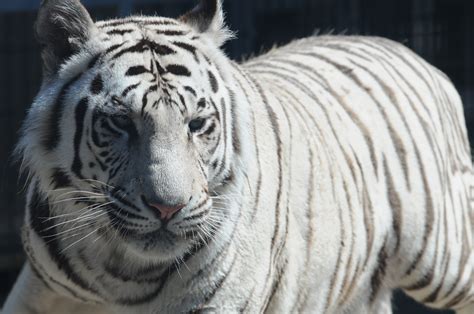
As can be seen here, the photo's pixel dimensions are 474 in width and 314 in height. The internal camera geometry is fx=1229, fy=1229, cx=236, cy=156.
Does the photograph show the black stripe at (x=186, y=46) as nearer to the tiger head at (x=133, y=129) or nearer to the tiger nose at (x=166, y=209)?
the tiger head at (x=133, y=129)

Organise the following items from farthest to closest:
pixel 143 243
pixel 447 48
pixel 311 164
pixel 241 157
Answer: pixel 447 48 → pixel 311 164 → pixel 241 157 → pixel 143 243

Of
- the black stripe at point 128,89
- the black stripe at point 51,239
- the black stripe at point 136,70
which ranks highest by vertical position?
the black stripe at point 136,70

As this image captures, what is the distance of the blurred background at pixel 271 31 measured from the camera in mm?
6289

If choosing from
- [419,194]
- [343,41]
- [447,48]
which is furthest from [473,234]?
[447,48]

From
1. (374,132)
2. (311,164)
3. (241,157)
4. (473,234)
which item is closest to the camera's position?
(241,157)

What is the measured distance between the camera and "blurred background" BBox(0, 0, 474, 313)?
248 inches

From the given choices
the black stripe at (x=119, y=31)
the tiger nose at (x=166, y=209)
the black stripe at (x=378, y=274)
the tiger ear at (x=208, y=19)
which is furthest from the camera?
the black stripe at (x=378, y=274)

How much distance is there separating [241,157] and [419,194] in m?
1.06

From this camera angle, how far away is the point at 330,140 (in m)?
3.52

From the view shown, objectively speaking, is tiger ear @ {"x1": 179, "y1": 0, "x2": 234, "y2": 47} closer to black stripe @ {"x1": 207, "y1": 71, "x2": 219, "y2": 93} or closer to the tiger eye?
black stripe @ {"x1": 207, "y1": 71, "x2": 219, "y2": 93}

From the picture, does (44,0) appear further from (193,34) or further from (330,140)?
(330,140)

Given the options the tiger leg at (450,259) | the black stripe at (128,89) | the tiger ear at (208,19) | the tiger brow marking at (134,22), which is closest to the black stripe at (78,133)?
the black stripe at (128,89)

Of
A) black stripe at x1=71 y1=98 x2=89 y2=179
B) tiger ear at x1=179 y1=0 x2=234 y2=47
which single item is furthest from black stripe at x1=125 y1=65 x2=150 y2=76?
tiger ear at x1=179 y1=0 x2=234 y2=47

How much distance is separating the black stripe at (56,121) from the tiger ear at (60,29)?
6 centimetres
